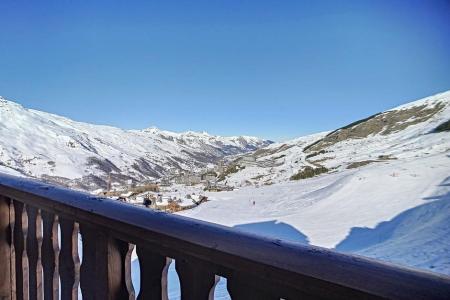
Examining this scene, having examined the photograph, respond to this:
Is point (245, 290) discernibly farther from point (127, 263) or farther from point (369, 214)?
point (369, 214)

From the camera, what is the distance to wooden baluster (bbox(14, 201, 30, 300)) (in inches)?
73.6

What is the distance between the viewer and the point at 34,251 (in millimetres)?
1783

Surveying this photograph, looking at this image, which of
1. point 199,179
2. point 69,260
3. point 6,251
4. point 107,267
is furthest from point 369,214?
point 199,179

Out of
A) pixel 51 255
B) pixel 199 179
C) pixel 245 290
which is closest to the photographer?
pixel 245 290

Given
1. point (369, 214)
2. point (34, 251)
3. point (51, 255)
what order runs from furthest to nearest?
point (369, 214) → point (34, 251) → point (51, 255)

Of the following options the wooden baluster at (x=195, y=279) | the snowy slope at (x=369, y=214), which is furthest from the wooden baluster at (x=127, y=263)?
the snowy slope at (x=369, y=214)

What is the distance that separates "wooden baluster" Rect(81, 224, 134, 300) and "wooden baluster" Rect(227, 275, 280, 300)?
50cm

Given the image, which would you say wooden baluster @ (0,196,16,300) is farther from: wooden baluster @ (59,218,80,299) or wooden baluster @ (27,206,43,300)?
wooden baluster @ (59,218,80,299)

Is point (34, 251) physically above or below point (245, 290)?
below

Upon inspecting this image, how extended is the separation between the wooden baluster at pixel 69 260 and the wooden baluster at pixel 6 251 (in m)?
0.66

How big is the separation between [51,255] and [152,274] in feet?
2.60

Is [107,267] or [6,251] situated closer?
[107,267]

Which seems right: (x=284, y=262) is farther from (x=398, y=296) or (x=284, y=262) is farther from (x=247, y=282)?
(x=398, y=296)

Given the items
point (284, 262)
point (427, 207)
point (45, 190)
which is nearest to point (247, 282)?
point (284, 262)
